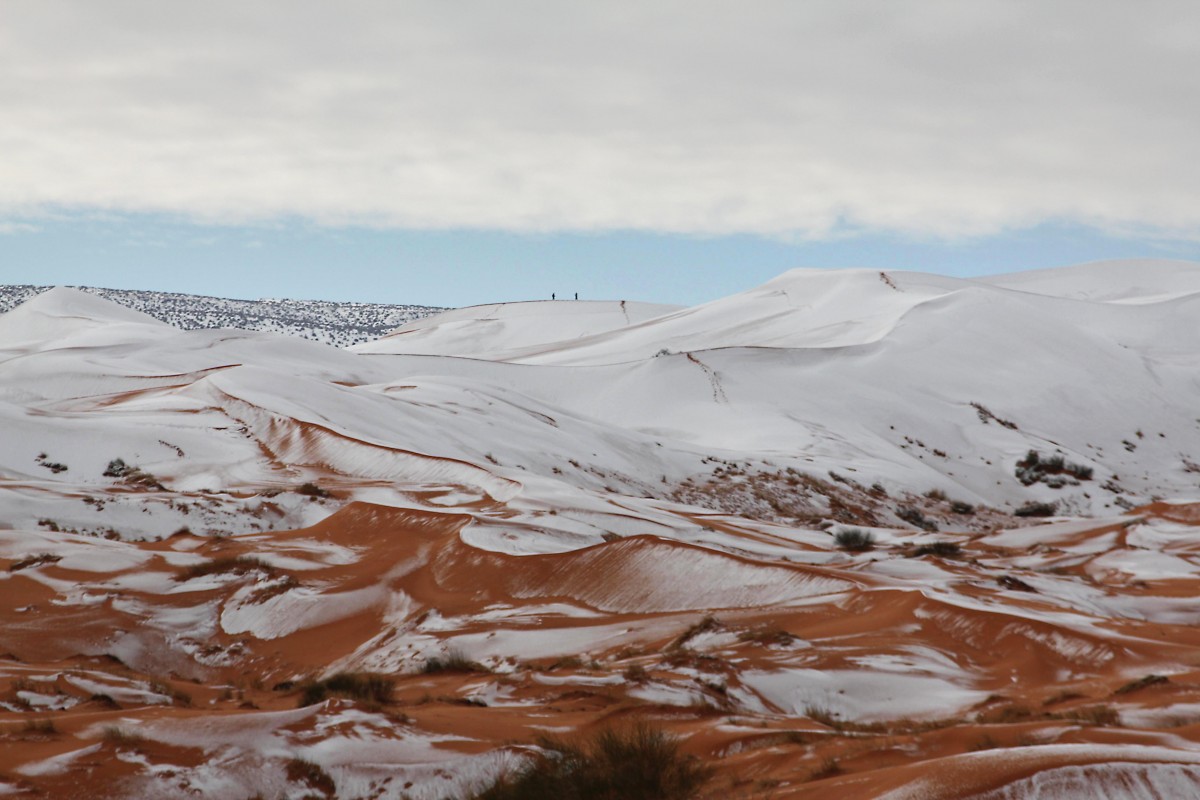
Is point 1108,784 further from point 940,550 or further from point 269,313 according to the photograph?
point 269,313

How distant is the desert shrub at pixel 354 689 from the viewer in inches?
287

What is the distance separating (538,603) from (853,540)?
6547mm

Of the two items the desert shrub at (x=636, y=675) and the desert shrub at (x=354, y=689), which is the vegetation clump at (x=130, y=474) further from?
the desert shrub at (x=636, y=675)

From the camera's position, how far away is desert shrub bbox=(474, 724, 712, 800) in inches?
206

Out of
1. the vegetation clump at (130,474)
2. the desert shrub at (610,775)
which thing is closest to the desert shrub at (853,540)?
the desert shrub at (610,775)

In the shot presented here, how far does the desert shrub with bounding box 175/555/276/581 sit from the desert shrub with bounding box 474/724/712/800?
753 centimetres

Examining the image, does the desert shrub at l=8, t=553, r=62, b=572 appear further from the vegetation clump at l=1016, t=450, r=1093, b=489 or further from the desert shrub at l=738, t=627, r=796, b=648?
the vegetation clump at l=1016, t=450, r=1093, b=489

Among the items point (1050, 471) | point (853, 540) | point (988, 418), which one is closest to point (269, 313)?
point (988, 418)

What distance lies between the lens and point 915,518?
91.6 feet

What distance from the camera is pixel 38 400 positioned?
114ft

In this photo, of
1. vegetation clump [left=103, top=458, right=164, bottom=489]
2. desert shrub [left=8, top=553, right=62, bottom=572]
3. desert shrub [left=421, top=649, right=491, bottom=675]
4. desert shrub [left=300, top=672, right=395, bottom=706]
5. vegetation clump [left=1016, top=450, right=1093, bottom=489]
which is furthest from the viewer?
vegetation clump [left=1016, top=450, right=1093, bottom=489]

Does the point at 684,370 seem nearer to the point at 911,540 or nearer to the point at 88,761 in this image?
the point at 911,540

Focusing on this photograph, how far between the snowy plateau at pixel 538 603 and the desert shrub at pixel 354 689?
0.11 feet

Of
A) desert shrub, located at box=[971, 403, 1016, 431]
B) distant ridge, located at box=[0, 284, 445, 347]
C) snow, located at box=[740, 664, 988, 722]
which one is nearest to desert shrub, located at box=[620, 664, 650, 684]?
snow, located at box=[740, 664, 988, 722]
